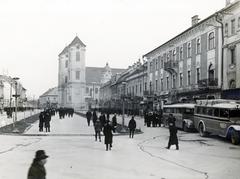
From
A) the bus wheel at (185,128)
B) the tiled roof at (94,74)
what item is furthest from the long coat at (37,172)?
the tiled roof at (94,74)

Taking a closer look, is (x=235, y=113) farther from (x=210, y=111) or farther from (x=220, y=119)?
(x=210, y=111)

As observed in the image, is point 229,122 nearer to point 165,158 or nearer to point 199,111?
point 199,111

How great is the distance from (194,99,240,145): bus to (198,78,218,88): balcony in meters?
10.4

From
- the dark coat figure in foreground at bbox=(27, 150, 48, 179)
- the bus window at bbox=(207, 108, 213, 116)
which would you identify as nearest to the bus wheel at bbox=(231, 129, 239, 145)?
the bus window at bbox=(207, 108, 213, 116)

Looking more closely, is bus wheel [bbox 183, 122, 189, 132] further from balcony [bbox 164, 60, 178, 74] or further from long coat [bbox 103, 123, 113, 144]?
balcony [bbox 164, 60, 178, 74]

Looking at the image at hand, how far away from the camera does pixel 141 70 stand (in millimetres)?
64250

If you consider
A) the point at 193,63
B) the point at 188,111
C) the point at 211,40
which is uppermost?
the point at 211,40

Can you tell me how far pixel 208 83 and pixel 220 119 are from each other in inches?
571

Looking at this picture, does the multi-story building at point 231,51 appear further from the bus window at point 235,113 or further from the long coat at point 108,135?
the long coat at point 108,135

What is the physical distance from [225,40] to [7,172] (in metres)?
26.0

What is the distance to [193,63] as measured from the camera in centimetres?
3962

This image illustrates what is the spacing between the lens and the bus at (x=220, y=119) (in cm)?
1945

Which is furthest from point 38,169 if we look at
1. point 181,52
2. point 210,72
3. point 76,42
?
point 76,42

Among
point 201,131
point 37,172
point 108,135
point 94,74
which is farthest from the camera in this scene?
point 94,74
